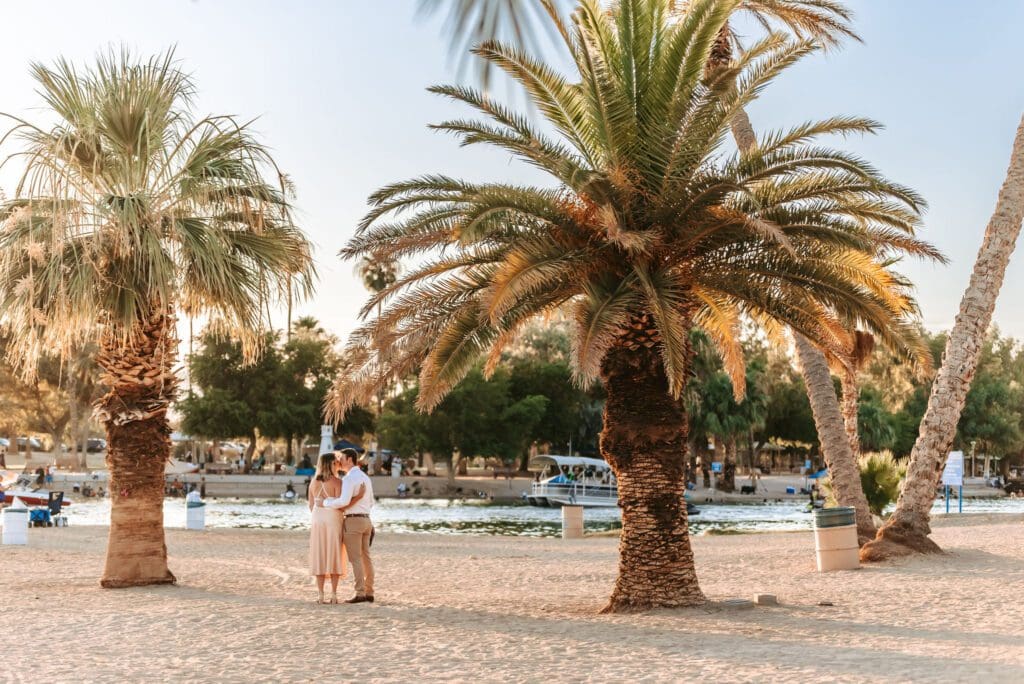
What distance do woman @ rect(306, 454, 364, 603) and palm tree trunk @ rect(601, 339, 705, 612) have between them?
323 cm

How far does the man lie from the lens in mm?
12812

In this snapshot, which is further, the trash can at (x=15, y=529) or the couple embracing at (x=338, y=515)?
the trash can at (x=15, y=529)

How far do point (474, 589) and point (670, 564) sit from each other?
14.1ft

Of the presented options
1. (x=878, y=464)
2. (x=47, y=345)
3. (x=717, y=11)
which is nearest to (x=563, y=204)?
(x=717, y=11)

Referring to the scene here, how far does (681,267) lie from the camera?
13141 mm

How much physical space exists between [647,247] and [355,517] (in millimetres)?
4710

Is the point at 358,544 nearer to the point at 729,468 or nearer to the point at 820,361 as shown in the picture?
the point at 820,361

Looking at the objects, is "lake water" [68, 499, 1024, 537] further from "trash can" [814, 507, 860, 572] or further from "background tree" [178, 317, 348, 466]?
"trash can" [814, 507, 860, 572]

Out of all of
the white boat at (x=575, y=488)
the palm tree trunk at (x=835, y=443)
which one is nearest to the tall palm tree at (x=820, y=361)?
the palm tree trunk at (x=835, y=443)

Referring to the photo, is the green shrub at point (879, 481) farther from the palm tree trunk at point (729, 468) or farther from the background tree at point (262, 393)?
the background tree at point (262, 393)

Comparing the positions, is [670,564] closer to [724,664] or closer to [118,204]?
[724,664]

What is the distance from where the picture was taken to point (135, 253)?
47.7 feet

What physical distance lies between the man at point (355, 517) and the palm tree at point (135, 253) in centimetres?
289

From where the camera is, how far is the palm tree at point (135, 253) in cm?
1400
